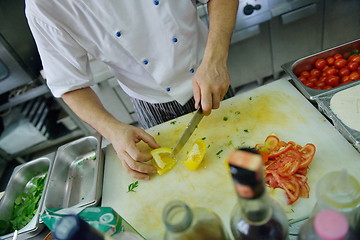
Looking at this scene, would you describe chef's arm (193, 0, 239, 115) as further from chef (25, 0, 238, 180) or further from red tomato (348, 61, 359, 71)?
red tomato (348, 61, 359, 71)

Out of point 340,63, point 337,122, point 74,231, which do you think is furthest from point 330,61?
point 74,231

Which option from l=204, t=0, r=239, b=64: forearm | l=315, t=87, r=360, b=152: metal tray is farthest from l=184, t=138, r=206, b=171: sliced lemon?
l=315, t=87, r=360, b=152: metal tray

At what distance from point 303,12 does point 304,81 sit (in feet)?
3.18

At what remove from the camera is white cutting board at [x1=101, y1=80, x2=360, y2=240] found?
31.4 inches

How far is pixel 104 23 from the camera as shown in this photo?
3.09ft

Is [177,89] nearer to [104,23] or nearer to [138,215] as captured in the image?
[104,23]

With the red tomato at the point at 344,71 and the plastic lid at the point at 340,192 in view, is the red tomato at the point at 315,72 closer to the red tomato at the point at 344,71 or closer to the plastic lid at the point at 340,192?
the red tomato at the point at 344,71

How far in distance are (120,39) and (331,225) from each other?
33.4 inches

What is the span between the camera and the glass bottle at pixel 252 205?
0.31m

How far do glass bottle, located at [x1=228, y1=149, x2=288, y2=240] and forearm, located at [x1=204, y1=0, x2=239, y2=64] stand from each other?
0.63 meters

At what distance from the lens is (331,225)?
1.07 feet

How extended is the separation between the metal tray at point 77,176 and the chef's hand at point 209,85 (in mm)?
451

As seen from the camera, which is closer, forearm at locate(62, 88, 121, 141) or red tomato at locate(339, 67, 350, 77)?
forearm at locate(62, 88, 121, 141)

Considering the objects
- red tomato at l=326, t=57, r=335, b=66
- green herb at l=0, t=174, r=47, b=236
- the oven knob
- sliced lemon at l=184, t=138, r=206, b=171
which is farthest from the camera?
the oven knob
